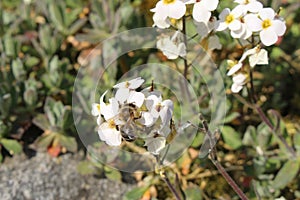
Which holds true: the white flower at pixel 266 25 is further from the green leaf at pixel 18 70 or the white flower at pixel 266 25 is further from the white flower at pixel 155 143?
the green leaf at pixel 18 70

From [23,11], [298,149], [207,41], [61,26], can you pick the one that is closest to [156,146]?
[207,41]

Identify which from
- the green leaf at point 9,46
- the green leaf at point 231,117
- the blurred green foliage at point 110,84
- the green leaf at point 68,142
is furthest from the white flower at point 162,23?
the green leaf at point 9,46

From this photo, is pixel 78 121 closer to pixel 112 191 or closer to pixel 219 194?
pixel 112 191

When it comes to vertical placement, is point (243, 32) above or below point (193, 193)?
above

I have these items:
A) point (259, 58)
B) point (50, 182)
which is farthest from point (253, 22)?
point (50, 182)

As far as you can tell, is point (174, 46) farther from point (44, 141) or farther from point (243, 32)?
point (44, 141)

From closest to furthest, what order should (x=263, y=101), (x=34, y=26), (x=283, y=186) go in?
(x=283, y=186) → (x=263, y=101) → (x=34, y=26)
